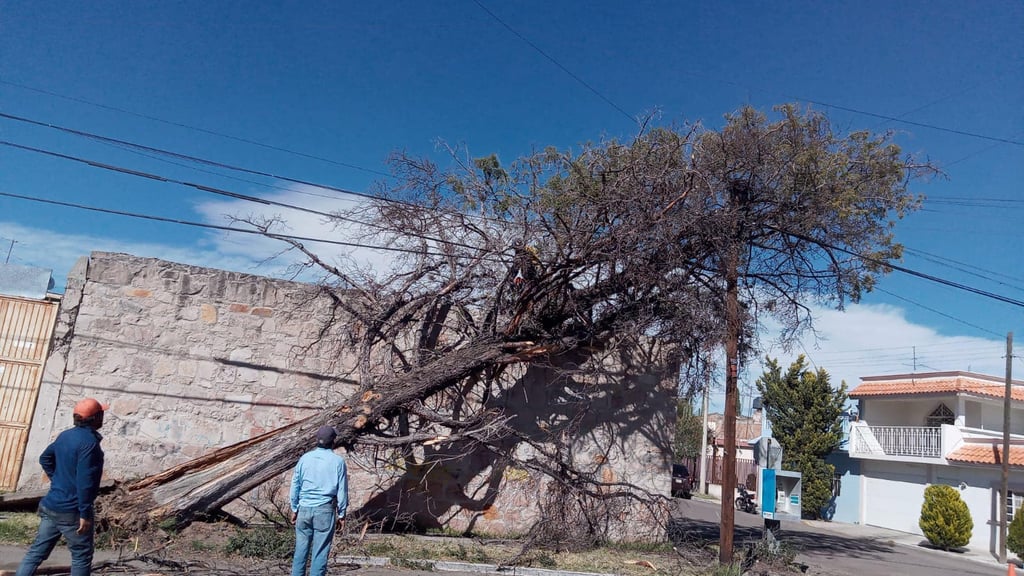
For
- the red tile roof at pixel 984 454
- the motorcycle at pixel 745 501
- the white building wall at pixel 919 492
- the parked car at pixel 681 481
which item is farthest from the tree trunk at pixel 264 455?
the parked car at pixel 681 481

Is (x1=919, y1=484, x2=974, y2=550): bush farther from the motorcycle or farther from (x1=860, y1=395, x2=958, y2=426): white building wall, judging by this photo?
the motorcycle

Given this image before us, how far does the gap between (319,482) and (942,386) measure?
26779 millimetres

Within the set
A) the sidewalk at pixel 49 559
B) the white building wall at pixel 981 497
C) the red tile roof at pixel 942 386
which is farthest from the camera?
the red tile roof at pixel 942 386

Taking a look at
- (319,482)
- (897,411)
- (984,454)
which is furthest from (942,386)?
(319,482)

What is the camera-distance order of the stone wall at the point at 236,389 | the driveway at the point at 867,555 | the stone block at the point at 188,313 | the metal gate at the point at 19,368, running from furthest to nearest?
the driveway at the point at 867,555
the stone block at the point at 188,313
the stone wall at the point at 236,389
the metal gate at the point at 19,368

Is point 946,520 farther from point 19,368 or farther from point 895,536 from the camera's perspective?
point 19,368

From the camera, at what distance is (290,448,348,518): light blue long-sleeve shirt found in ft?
20.6

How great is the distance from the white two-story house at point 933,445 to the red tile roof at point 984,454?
0.03 metres

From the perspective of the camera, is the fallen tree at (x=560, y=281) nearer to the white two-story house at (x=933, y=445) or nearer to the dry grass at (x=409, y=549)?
the dry grass at (x=409, y=549)

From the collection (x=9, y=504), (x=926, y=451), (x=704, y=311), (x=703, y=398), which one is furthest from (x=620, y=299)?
(x=926, y=451)

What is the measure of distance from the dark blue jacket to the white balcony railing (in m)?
27.2

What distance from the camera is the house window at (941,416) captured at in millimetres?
27453

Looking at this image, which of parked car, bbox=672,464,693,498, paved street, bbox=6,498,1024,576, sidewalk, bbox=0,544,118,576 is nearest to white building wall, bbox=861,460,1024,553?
paved street, bbox=6,498,1024,576

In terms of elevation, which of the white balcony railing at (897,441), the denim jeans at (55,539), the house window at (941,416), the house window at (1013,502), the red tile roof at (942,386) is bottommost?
the denim jeans at (55,539)
